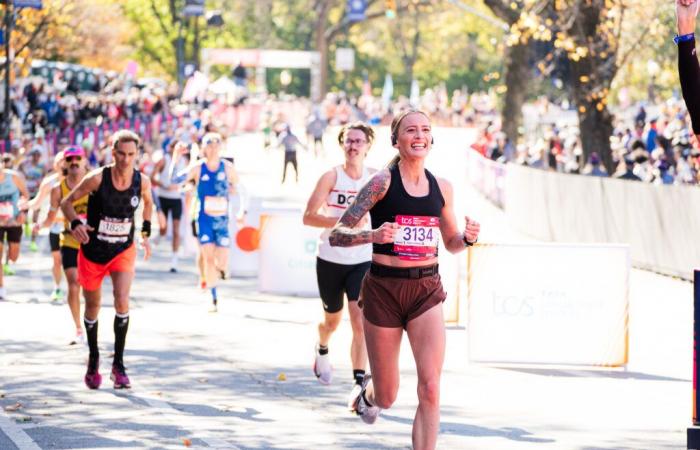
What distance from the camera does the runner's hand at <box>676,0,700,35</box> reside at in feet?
18.8

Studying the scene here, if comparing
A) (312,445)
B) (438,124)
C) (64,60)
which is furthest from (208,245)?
(438,124)

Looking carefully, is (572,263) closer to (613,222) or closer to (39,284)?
(39,284)

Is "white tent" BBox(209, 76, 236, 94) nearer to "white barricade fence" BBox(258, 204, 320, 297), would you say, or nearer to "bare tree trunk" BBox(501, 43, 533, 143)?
"bare tree trunk" BBox(501, 43, 533, 143)

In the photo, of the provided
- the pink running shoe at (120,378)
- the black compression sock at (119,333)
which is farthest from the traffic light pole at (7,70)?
the pink running shoe at (120,378)

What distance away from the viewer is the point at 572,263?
42.7ft

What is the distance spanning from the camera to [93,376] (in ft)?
37.3

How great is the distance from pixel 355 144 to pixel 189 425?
7.02ft

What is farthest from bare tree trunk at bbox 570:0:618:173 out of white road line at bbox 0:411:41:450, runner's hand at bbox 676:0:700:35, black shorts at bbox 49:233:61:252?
runner's hand at bbox 676:0:700:35

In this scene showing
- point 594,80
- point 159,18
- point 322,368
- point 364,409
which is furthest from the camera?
point 159,18

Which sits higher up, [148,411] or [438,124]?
[438,124]

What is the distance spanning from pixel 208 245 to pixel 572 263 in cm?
466

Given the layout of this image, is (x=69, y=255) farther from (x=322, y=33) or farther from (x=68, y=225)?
(x=322, y=33)

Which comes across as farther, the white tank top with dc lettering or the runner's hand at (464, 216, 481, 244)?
the white tank top with dc lettering

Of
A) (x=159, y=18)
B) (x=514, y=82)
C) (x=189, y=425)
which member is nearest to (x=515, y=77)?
(x=514, y=82)
